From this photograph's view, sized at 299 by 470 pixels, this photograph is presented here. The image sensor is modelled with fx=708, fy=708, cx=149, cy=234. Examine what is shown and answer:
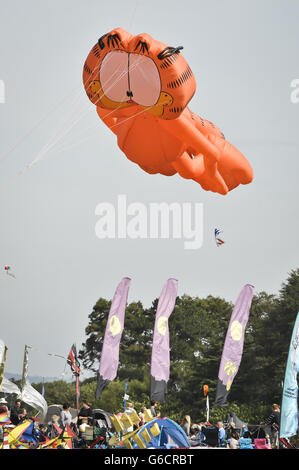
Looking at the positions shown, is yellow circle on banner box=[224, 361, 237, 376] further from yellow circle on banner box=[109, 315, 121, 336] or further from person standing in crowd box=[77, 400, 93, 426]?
person standing in crowd box=[77, 400, 93, 426]

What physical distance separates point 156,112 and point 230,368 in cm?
826

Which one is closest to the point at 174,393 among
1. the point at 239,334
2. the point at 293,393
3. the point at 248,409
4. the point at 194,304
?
the point at 248,409

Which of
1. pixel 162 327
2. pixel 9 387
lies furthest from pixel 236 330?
pixel 9 387

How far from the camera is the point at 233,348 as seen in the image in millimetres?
18141

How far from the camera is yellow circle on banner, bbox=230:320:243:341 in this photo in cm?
1828

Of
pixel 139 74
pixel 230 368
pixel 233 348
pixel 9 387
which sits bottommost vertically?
pixel 9 387

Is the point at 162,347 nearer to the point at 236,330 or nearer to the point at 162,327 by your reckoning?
the point at 162,327

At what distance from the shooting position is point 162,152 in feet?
43.6

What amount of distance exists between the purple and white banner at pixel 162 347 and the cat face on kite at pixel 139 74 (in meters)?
7.92

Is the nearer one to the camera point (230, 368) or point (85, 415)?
point (85, 415)

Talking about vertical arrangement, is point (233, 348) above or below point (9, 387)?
above

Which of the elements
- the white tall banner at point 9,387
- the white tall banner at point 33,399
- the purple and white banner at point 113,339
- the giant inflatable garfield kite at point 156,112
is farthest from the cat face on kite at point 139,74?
the white tall banner at point 9,387

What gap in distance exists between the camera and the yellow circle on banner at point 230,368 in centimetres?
1792
